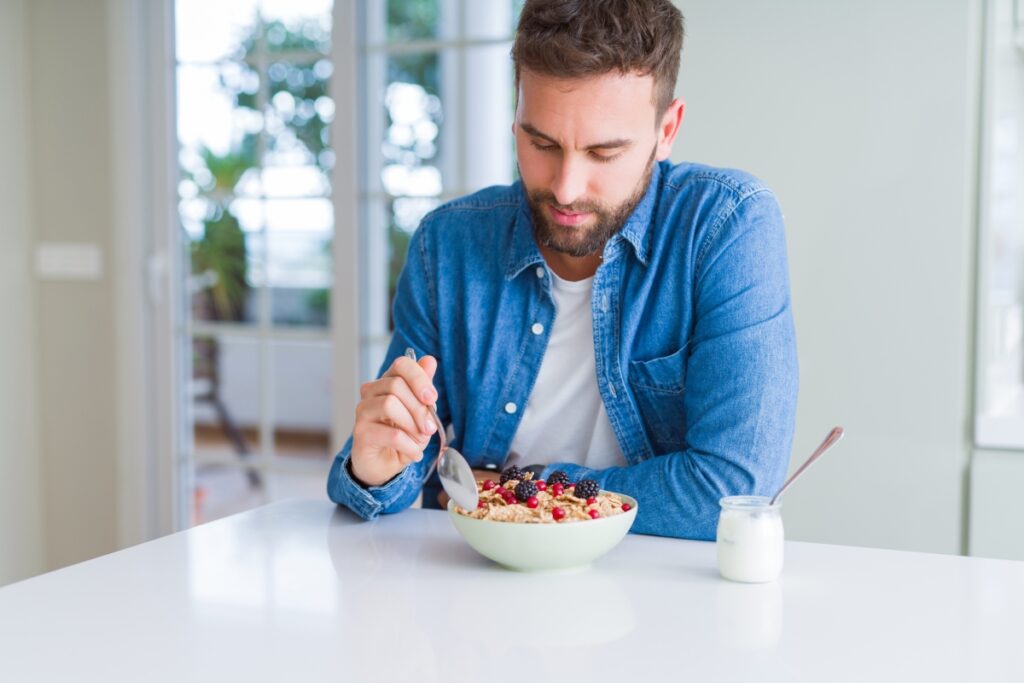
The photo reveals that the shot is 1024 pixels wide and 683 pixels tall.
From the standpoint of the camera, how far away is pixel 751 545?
3.49 feet

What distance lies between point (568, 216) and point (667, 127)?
0.22m

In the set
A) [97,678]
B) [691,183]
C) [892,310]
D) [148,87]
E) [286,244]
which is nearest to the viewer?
[97,678]

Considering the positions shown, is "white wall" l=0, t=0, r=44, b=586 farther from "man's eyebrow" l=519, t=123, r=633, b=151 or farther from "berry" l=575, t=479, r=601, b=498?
"berry" l=575, t=479, r=601, b=498

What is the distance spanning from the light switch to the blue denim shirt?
7.38 ft

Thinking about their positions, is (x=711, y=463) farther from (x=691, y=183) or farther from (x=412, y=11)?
(x=412, y=11)

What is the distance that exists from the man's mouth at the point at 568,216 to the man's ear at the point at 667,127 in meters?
0.17

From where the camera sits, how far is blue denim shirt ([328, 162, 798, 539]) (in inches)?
51.9

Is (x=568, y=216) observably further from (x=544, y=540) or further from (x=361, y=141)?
(x=361, y=141)

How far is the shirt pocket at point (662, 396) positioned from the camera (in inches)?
58.4

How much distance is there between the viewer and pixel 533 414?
158 cm

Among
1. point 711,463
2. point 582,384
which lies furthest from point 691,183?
point 711,463

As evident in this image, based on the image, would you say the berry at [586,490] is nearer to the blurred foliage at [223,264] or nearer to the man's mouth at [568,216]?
the man's mouth at [568,216]

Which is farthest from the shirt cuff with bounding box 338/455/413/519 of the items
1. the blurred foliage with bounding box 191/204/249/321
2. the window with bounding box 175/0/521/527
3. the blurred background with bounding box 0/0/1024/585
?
the blurred foliage with bounding box 191/204/249/321

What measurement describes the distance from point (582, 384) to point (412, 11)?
8.31ft
